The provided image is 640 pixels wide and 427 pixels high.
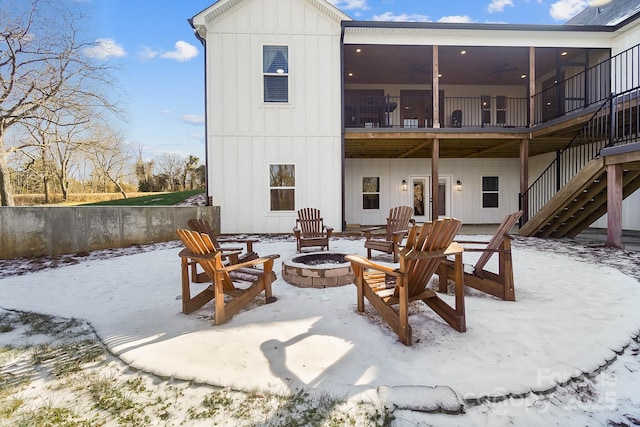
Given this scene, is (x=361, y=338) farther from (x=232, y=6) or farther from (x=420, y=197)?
(x=420, y=197)

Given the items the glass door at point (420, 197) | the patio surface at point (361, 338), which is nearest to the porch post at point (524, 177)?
the glass door at point (420, 197)

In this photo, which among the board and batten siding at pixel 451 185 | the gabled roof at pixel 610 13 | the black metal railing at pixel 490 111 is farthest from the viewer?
the board and batten siding at pixel 451 185

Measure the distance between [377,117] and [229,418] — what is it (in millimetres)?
10767

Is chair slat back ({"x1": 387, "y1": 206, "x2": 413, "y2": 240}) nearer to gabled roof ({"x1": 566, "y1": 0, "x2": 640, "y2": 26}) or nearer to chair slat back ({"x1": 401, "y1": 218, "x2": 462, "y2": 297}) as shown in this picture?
chair slat back ({"x1": 401, "y1": 218, "x2": 462, "y2": 297})

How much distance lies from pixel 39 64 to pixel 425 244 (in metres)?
12.0

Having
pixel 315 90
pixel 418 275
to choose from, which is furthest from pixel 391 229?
pixel 315 90

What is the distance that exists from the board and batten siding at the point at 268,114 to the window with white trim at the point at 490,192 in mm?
7146

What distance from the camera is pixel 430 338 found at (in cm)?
245

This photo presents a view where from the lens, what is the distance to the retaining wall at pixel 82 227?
20.1 feet

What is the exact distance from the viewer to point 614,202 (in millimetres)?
6238

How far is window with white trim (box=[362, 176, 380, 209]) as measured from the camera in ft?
40.3

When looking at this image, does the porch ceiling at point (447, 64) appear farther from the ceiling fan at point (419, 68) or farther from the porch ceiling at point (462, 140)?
the porch ceiling at point (462, 140)

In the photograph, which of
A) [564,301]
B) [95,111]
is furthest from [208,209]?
[564,301]

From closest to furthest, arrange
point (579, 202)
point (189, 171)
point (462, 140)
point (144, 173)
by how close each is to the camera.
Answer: point (579, 202), point (462, 140), point (189, 171), point (144, 173)
